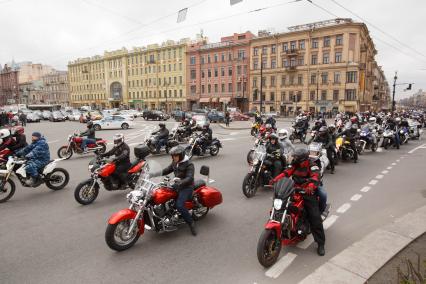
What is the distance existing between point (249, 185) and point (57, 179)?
510 centimetres

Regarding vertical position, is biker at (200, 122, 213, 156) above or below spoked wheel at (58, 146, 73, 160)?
above

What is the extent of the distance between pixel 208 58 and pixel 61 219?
2505 inches

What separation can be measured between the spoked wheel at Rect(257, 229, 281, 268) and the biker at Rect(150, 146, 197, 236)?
4.68ft

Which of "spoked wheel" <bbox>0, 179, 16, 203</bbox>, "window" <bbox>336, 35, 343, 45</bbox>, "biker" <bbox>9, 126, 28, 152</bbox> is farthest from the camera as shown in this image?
"window" <bbox>336, 35, 343, 45</bbox>

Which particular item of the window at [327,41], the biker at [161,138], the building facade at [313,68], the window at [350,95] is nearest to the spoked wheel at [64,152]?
the biker at [161,138]

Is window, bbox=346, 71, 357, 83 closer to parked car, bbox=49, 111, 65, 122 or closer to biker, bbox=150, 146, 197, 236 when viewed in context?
parked car, bbox=49, 111, 65, 122

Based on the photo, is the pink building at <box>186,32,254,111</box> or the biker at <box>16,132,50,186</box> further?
the pink building at <box>186,32,254,111</box>

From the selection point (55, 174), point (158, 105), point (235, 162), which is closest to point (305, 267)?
point (55, 174)

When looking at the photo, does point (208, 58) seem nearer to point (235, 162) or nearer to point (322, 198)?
point (235, 162)

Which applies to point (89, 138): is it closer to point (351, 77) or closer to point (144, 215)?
point (144, 215)

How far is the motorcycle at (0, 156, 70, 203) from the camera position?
6.77m

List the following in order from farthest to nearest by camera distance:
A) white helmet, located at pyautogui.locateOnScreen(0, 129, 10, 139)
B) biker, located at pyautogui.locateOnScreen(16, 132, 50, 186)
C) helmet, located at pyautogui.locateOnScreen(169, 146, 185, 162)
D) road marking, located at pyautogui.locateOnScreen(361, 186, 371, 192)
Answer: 1. white helmet, located at pyautogui.locateOnScreen(0, 129, 10, 139)
2. road marking, located at pyautogui.locateOnScreen(361, 186, 371, 192)
3. biker, located at pyautogui.locateOnScreen(16, 132, 50, 186)
4. helmet, located at pyautogui.locateOnScreen(169, 146, 185, 162)

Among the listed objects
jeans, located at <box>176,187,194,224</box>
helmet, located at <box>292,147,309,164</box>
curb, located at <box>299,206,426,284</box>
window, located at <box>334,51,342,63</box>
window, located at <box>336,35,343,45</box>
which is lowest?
curb, located at <box>299,206,426,284</box>

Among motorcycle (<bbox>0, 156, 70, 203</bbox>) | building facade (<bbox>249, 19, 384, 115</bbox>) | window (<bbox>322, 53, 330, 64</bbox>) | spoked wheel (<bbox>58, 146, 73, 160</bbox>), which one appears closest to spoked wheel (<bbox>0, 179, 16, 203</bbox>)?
motorcycle (<bbox>0, 156, 70, 203</bbox>)
